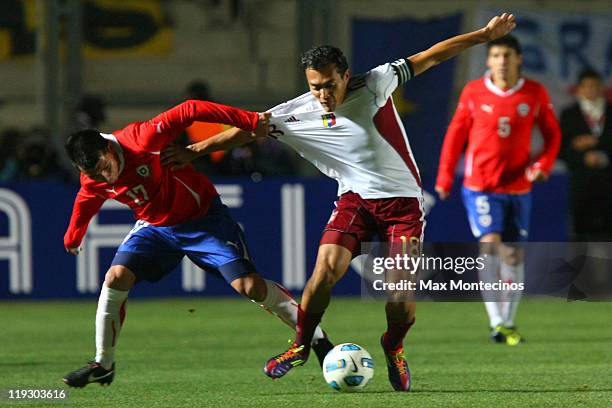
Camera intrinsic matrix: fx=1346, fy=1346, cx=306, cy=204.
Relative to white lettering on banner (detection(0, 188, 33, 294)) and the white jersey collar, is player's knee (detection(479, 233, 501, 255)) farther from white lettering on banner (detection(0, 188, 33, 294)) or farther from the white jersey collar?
white lettering on banner (detection(0, 188, 33, 294))

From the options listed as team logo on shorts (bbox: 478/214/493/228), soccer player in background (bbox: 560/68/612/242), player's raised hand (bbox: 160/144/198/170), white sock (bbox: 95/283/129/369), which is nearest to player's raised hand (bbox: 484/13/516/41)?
player's raised hand (bbox: 160/144/198/170)

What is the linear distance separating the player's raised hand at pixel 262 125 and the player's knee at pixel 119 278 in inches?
39.7

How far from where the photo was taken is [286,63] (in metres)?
16.9

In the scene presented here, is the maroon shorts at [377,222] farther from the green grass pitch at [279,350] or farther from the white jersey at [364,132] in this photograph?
the green grass pitch at [279,350]

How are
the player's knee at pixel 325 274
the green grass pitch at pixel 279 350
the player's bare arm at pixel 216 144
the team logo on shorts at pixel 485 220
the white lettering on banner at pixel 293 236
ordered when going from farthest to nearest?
the white lettering on banner at pixel 293 236 < the team logo on shorts at pixel 485 220 < the player's bare arm at pixel 216 144 < the player's knee at pixel 325 274 < the green grass pitch at pixel 279 350

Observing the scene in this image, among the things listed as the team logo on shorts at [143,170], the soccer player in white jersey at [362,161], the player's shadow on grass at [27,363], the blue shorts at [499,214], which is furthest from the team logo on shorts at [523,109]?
the player's shadow on grass at [27,363]

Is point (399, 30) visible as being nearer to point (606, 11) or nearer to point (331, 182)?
point (606, 11)

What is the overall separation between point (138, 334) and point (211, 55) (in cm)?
714

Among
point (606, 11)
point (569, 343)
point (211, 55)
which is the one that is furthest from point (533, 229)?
point (211, 55)

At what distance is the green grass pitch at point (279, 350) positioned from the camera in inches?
267

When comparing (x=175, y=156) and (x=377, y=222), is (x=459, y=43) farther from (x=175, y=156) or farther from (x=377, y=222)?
(x=175, y=156)

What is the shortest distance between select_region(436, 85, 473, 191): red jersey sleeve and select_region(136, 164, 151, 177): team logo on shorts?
3.04 metres

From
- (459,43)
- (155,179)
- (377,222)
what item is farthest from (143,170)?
(459,43)

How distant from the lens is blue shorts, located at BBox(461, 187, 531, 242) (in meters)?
9.59
